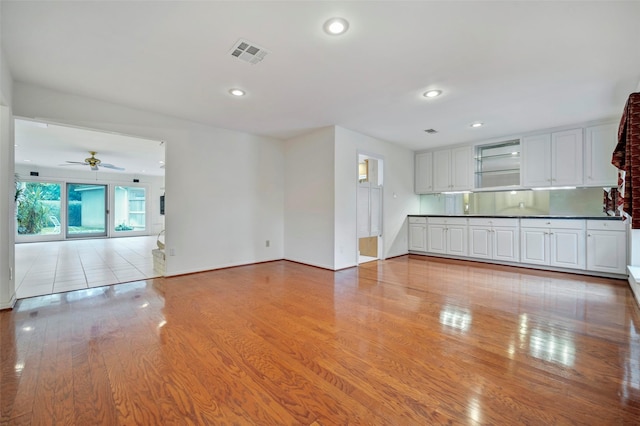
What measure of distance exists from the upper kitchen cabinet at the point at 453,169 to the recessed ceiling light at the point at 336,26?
4.77m

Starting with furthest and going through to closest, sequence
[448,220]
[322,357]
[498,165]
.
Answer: [448,220] → [498,165] → [322,357]

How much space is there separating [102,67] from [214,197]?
241 centimetres

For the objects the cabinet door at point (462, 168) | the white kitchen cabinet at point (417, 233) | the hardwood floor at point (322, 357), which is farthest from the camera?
the white kitchen cabinet at point (417, 233)

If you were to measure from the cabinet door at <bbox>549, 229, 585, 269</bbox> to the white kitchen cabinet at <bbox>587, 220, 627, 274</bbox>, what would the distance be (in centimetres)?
9

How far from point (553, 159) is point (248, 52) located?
5515mm

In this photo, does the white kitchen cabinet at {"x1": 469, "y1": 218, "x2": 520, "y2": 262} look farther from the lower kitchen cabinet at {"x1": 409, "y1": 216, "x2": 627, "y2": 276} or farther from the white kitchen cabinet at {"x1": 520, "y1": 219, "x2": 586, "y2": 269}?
the white kitchen cabinet at {"x1": 520, "y1": 219, "x2": 586, "y2": 269}

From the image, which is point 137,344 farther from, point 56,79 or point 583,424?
point 56,79

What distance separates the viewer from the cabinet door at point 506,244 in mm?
5039

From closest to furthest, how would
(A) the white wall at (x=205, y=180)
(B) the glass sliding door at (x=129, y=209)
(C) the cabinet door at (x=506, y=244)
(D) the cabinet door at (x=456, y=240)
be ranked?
1. (A) the white wall at (x=205, y=180)
2. (C) the cabinet door at (x=506, y=244)
3. (D) the cabinet door at (x=456, y=240)
4. (B) the glass sliding door at (x=129, y=209)

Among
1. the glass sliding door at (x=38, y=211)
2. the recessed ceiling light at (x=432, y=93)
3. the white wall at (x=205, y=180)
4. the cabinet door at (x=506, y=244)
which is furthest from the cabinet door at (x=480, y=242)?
the glass sliding door at (x=38, y=211)

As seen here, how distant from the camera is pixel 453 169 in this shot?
609 cm

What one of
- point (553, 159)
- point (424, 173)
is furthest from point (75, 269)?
point (553, 159)

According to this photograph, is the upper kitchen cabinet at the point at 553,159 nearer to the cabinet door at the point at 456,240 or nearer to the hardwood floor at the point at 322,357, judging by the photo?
the cabinet door at the point at 456,240

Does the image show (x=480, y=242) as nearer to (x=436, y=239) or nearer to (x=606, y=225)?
(x=436, y=239)
